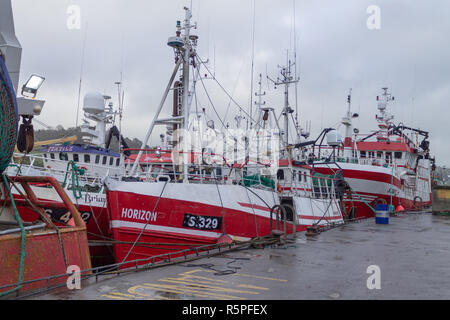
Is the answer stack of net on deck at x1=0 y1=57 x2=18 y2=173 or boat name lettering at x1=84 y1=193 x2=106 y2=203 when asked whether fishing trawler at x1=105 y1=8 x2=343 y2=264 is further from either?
stack of net on deck at x1=0 y1=57 x2=18 y2=173

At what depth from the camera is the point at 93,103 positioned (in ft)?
60.6

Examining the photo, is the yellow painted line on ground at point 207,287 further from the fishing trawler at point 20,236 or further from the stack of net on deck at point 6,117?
the stack of net on deck at point 6,117

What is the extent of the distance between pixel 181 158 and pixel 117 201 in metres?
2.97

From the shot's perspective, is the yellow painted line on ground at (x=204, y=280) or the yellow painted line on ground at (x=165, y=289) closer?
the yellow painted line on ground at (x=165, y=289)

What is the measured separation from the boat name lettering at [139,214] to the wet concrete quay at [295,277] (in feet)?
9.16

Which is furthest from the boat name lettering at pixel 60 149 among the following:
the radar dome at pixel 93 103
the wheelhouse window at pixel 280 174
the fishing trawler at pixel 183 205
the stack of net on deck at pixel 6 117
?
the stack of net on deck at pixel 6 117

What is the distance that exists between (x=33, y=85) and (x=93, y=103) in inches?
508

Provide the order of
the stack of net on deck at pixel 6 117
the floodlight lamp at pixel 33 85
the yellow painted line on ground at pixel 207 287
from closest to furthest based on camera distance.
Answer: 1. the stack of net on deck at pixel 6 117
2. the yellow painted line on ground at pixel 207 287
3. the floodlight lamp at pixel 33 85

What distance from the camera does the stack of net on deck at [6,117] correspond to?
5379 mm

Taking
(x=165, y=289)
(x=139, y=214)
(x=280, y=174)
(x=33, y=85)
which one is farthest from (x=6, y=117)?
(x=280, y=174)

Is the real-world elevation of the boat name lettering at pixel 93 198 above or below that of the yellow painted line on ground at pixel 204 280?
above

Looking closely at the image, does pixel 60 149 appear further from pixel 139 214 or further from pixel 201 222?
pixel 201 222

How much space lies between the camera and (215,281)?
6.48m
